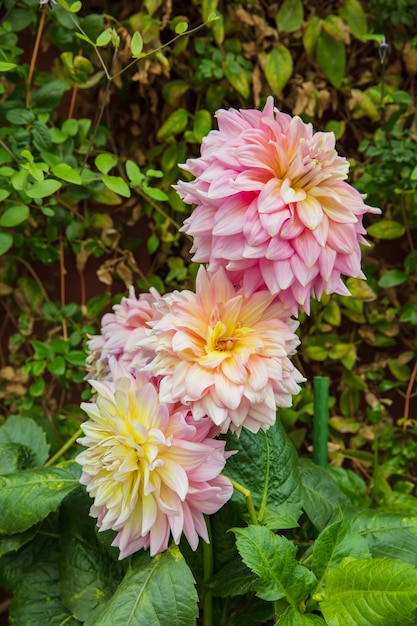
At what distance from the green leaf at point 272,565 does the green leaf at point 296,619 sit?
0.4 inches

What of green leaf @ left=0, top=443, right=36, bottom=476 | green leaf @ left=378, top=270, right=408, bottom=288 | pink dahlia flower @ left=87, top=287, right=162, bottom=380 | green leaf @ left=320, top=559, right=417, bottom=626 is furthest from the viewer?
green leaf @ left=378, top=270, right=408, bottom=288

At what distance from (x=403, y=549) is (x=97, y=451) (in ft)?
1.29

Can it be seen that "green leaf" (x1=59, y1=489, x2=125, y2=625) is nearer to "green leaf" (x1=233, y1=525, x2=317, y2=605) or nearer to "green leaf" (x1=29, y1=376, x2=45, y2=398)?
"green leaf" (x1=233, y1=525, x2=317, y2=605)

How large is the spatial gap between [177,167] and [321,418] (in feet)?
1.99

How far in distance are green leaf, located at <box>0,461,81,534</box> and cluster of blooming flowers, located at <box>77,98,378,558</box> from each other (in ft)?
0.50

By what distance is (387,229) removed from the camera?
1232mm

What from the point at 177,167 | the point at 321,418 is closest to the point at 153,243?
the point at 177,167

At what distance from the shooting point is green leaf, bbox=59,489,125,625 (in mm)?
727

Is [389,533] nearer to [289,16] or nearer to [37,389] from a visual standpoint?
[37,389]

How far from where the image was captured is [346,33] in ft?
3.82

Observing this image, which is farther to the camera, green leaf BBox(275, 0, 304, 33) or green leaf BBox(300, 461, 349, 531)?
green leaf BBox(275, 0, 304, 33)

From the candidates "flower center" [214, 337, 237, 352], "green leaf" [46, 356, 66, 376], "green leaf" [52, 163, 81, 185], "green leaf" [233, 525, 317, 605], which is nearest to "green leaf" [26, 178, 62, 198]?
"green leaf" [52, 163, 81, 185]

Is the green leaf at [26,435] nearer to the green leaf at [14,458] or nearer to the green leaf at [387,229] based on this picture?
the green leaf at [14,458]

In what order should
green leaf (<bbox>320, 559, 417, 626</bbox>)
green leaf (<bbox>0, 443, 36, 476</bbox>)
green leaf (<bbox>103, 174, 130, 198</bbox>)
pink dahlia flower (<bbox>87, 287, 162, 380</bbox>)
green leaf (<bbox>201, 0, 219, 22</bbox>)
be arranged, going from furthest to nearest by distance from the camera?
1. green leaf (<bbox>201, 0, 219, 22</bbox>)
2. green leaf (<bbox>103, 174, 130, 198</bbox>)
3. green leaf (<bbox>0, 443, 36, 476</bbox>)
4. pink dahlia flower (<bbox>87, 287, 162, 380</bbox>)
5. green leaf (<bbox>320, 559, 417, 626</bbox>)
